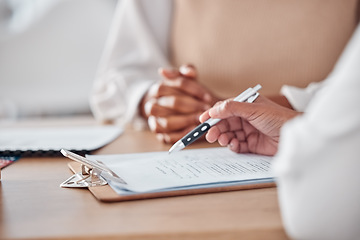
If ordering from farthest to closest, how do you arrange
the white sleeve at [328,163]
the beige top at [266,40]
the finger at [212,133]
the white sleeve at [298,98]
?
the beige top at [266,40] → the white sleeve at [298,98] → the finger at [212,133] → the white sleeve at [328,163]

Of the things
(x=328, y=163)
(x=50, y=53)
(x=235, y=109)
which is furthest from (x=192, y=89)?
(x=50, y=53)

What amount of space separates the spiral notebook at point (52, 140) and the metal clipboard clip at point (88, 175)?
18cm

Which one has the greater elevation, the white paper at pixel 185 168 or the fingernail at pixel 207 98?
the fingernail at pixel 207 98

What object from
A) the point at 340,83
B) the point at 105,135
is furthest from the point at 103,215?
the point at 105,135

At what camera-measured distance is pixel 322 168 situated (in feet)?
1.16

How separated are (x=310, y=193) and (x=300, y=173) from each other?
0.02 m

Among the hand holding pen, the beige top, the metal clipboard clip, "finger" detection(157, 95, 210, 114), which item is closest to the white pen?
the hand holding pen

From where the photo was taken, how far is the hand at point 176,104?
0.90 meters

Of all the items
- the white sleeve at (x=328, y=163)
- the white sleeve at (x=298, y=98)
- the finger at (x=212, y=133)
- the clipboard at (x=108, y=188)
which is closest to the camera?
the white sleeve at (x=328, y=163)

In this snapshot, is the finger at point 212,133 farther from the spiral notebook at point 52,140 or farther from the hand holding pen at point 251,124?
the spiral notebook at point 52,140

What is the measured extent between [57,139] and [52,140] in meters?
0.01

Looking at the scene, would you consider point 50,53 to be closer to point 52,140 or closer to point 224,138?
point 52,140

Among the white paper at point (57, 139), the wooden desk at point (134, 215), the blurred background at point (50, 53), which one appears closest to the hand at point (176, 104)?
the white paper at point (57, 139)

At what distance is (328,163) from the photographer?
1.15ft
